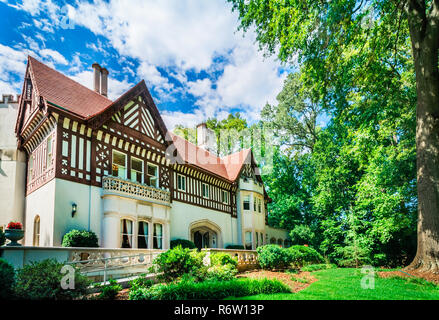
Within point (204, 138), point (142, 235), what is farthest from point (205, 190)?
point (142, 235)

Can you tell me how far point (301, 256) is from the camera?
61.6 ft

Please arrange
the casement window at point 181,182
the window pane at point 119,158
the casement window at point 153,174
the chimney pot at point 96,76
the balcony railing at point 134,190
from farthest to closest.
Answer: the casement window at point 181,182 < the chimney pot at point 96,76 < the casement window at point 153,174 < the window pane at point 119,158 < the balcony railing at point 134,190

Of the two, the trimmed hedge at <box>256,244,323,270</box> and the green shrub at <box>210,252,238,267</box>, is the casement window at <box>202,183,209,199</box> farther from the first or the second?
the green shrub at <box>210,252,238,267</box>

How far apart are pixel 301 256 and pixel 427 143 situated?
35.0 ft

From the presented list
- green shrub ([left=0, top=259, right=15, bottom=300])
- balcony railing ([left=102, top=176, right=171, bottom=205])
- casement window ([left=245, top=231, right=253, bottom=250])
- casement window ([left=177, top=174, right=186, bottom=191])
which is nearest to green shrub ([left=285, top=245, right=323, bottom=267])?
casement window ([left=245, top=231, right=253, bottom=250])

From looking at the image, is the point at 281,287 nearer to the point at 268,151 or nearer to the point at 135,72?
the point at 135,72

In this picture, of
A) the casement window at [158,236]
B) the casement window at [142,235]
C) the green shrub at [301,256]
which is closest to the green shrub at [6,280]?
the casement window at [142,235]

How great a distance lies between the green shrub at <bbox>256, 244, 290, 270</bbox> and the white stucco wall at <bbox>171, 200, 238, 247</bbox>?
567 centimetres

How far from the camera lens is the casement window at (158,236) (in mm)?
17125

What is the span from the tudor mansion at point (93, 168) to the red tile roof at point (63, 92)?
0.06 metres

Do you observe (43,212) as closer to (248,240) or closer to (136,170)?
(136,170)

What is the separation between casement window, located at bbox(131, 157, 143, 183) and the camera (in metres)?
16.8

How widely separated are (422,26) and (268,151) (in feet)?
75.4

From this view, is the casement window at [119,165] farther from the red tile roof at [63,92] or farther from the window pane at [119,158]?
the red tile roof at [63,92]
